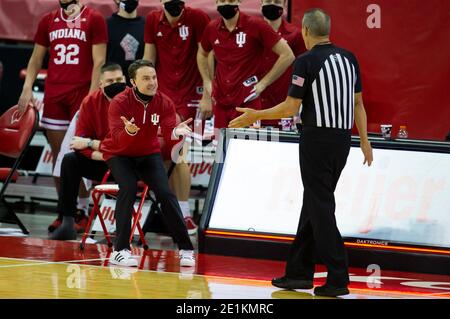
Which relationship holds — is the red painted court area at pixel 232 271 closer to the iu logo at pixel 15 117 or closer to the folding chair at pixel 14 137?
the folding chair at pixel 14 137

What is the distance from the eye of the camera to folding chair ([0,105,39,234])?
11328mm

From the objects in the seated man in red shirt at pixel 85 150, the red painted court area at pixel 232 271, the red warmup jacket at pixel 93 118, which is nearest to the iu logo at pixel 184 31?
the seated man in red shirt at pixel 85 150

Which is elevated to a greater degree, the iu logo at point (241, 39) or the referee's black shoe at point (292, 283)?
the iu logo at point (241, 39)

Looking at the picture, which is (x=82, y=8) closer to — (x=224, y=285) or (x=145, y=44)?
(x=145, y=44)

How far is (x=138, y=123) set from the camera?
948 centimetres

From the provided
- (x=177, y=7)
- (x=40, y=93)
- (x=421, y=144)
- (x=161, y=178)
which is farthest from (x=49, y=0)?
(x=421, y=144)

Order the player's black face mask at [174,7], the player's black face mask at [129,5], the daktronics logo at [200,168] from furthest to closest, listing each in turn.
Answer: the daktronics logo at [200,168]
the player's black face mask at [129,5]
the player's black face mask at [174,7]

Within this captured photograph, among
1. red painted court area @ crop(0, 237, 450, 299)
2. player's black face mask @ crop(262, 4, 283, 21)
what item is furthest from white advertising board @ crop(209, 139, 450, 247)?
player's black face mask @ crop(262, 4, 283, 21)

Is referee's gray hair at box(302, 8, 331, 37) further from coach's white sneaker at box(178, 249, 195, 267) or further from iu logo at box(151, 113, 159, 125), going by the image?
coach's white sneaker at box(178, 249, 195, 267)

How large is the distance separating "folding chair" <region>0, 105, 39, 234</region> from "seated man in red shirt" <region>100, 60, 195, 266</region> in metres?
2.06

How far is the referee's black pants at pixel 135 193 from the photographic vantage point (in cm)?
927

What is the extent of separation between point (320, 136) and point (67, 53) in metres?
5.10

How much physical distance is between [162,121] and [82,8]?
9.92 ft

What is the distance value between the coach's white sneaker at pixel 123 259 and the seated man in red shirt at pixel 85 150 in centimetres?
185
